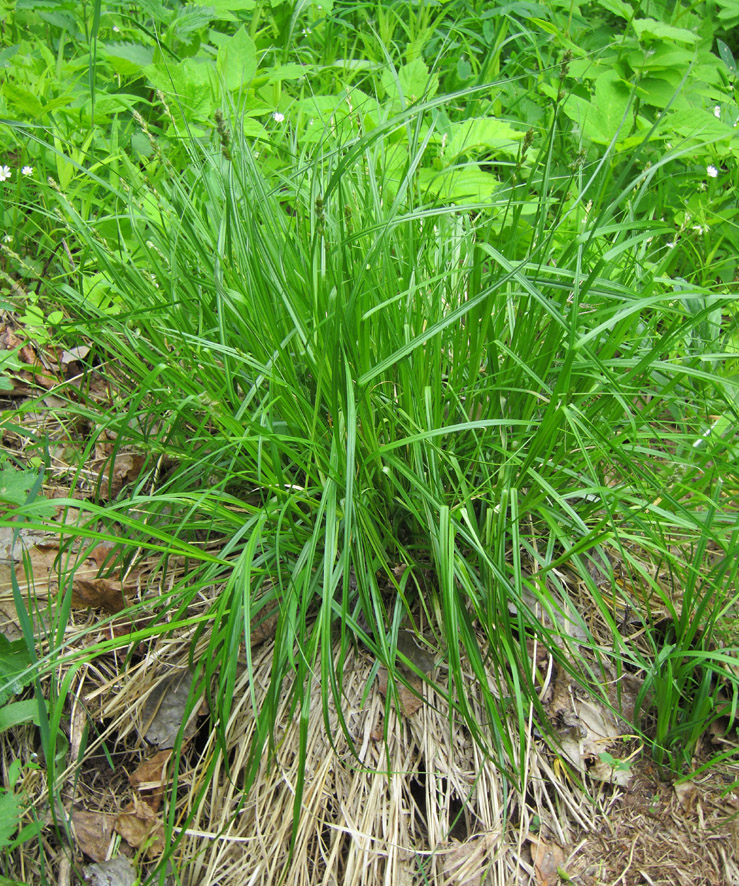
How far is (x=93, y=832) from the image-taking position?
1.30 metres

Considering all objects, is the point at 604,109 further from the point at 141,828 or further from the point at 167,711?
the point at 141,828

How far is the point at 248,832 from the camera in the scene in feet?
4.26

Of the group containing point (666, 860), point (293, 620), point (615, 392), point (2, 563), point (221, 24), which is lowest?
point (666, 860)

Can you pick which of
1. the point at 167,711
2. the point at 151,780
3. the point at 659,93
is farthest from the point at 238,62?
the point at 151,780

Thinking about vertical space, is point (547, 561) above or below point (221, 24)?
below

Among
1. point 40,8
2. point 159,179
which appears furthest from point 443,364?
point 40,8

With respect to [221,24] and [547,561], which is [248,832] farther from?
[221,24]

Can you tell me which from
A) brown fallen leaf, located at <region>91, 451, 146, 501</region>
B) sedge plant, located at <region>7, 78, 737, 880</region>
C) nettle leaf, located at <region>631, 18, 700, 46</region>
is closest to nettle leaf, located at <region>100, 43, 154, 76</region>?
sedge plant, located at <region>7, 78, 737, 880</region>

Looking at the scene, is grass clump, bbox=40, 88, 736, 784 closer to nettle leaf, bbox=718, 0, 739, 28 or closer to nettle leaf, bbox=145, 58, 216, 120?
nettle leaf, bbox=145, 58, 216, 120

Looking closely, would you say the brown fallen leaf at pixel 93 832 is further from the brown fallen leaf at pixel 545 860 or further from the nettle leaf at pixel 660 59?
the nettle leaf at pixel 660 59

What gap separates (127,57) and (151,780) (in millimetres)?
1933

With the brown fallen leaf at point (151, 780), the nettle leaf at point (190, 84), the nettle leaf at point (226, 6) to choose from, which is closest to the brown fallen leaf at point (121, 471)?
the brown fallen leaf at point (151, 780)

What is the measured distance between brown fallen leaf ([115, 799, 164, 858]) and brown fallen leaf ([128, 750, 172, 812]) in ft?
0.05

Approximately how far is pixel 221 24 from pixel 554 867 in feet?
10.1
